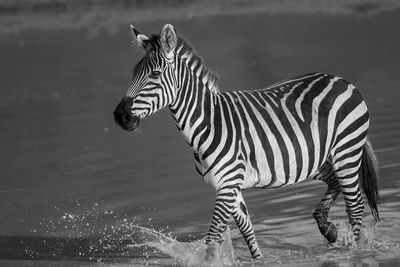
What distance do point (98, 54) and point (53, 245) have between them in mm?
10342

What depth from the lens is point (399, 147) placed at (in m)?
11.3

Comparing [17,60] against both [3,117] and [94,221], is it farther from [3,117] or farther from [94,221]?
[94,221]

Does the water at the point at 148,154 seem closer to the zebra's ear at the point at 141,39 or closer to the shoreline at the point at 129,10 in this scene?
the shoreline at the point at 129,10

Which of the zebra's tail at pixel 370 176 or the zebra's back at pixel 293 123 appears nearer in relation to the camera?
the zebra's back at pixel 293 123

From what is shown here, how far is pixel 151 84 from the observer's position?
748cm

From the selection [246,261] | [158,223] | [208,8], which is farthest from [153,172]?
[208,8]

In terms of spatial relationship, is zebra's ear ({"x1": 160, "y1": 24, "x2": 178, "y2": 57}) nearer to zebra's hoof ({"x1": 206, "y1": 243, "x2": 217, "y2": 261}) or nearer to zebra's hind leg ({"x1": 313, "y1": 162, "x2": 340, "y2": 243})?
zebra's hoof ({"x1": 206, "y1": 243, "x2": 217, "y2": 261})

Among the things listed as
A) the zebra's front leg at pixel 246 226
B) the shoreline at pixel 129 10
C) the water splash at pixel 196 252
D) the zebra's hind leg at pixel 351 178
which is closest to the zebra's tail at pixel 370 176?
the zebra's hind leg at pixel 351 178

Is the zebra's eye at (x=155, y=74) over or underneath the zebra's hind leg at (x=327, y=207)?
over

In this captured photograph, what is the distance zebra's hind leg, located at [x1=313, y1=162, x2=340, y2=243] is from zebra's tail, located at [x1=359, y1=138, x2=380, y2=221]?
240 millimetres

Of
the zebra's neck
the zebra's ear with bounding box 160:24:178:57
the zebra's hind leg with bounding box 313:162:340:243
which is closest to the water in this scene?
the zebra's hind leg with bounding box 313:162:340:243

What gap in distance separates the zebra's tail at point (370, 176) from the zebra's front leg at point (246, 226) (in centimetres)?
113

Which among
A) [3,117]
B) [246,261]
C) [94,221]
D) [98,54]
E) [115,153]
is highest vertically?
[98,54]

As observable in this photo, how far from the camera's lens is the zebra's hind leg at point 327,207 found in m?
8.39
